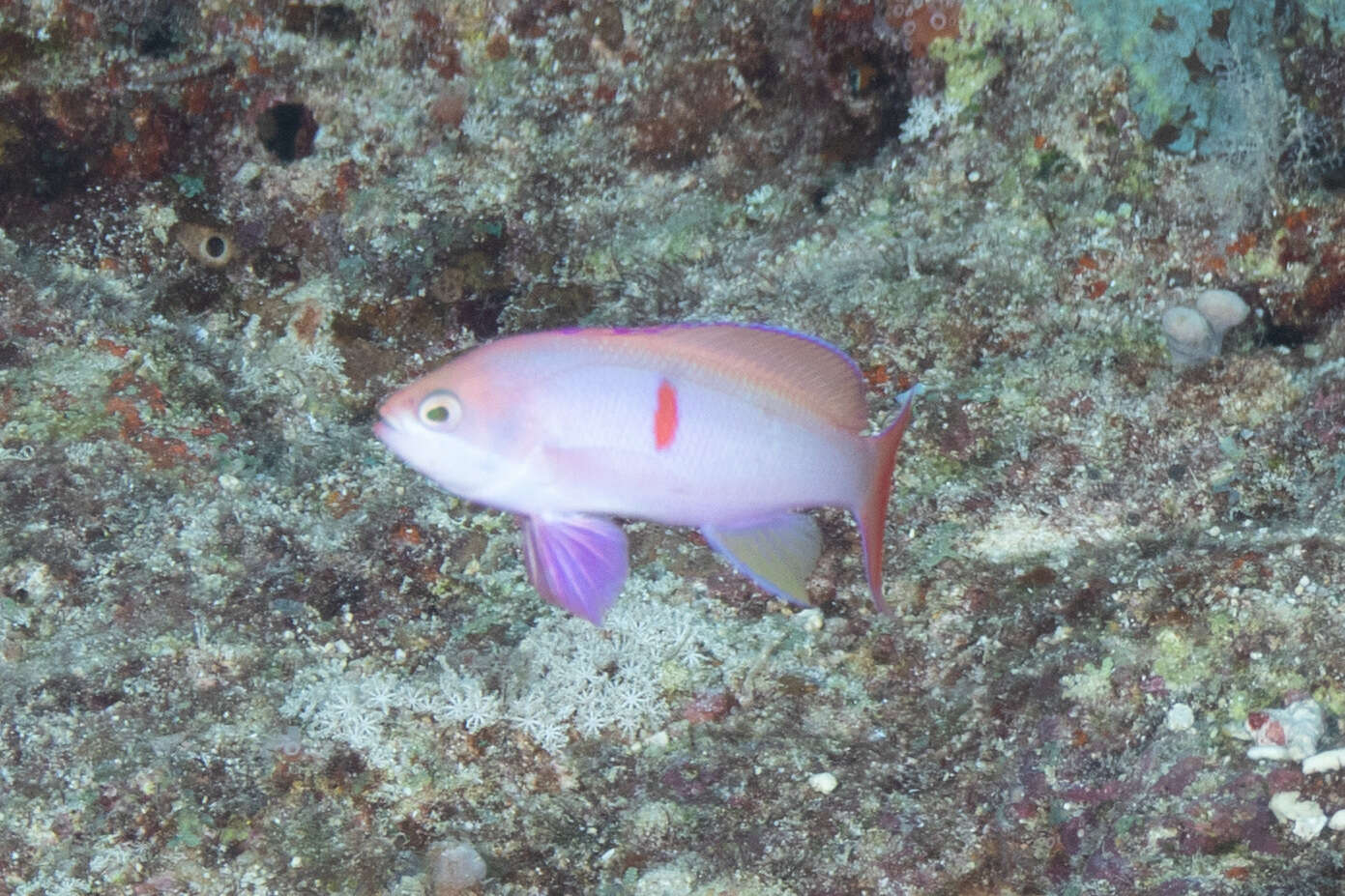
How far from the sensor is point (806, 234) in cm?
319

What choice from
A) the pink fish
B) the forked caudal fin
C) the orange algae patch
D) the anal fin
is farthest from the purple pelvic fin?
the orange algae patch

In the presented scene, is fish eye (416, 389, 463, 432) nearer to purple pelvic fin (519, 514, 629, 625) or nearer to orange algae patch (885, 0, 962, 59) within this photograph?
purple pelvic fin (519, 514, 629, 625)

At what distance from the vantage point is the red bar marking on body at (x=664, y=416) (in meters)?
1.62

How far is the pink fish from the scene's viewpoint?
5.25 ft

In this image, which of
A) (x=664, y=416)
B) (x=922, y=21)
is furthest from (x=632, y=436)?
(x=922, y=21)

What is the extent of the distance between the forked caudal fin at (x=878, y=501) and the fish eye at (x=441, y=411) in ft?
2.70

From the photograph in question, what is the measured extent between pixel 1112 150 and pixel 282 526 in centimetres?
315

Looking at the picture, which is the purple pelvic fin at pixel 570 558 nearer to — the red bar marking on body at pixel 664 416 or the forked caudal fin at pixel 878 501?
the red bar marking on body at pixel 664 416

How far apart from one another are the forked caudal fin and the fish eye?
823 mm

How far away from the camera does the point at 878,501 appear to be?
177cm

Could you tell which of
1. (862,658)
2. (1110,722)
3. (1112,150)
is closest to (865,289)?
(1112,150)

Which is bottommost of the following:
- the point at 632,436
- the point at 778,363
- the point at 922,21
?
the point at 632,436

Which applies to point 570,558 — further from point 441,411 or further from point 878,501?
point 878,501

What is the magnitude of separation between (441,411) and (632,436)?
36cm
